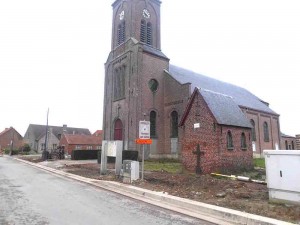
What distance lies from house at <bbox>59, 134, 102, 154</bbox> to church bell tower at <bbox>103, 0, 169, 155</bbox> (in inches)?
1088

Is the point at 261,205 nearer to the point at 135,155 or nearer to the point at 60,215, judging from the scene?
the point at 60,215

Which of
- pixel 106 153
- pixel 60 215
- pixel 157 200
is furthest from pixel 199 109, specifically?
pixel 60 215

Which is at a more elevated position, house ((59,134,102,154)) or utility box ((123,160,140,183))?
house ((59,134,102,154))

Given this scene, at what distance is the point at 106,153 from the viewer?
16.8 m

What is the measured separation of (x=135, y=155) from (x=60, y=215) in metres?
18.4

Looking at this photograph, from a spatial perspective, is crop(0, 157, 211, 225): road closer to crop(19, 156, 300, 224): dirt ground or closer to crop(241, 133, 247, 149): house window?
crop(19, 156, 300, 224): dirt ground

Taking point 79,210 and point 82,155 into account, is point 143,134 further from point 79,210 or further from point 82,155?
point 82,155

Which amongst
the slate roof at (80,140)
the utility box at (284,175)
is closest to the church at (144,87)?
the utility box at (284,175)

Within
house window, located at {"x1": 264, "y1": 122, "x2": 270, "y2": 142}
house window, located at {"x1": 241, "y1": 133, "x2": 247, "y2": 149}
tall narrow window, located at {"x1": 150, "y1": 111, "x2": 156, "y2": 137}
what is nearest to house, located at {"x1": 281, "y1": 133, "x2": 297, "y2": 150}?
house window, located at {"x1": 264, "y1": 122, "x2": 270, "y2": 142}

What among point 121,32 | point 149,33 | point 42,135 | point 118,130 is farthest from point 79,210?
point 42,135

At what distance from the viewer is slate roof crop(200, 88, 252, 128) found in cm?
1603

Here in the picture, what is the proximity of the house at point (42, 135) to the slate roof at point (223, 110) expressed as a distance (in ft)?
202

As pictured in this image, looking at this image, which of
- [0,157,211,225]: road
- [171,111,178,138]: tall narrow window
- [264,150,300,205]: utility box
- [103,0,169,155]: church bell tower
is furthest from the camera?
[171,111,178,138]: tall narrow window

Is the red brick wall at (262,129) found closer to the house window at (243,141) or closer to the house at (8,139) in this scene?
the house window at (243,141)
